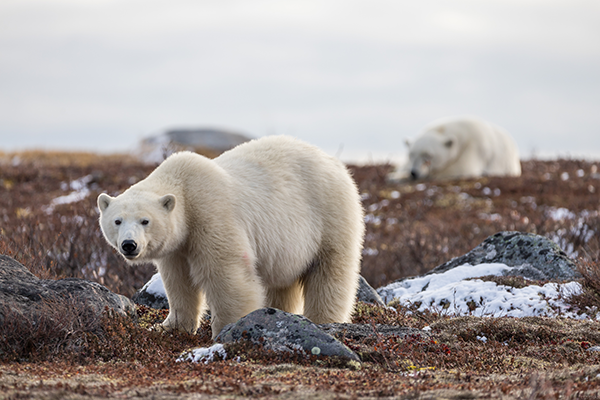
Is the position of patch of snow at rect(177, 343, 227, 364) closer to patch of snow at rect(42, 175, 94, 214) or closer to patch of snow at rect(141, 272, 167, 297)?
patch of snow at rect(141, 272, 167, 297)

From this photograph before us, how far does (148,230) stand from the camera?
4398 mm

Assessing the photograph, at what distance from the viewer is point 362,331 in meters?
4.32

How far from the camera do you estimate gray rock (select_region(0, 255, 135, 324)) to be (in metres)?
4.16

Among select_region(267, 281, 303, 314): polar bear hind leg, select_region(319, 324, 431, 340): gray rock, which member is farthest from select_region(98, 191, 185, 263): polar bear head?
select_region(267, 281, 303, 314): polar bear hind leg

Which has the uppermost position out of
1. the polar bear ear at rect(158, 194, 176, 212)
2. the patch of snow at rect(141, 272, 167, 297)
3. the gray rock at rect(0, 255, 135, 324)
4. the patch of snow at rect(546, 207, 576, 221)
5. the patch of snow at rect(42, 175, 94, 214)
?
the polar bear ear at rect(158, 194, 176, 212)

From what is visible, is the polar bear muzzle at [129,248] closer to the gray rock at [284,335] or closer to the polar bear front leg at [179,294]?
the polar bear front leg at [179,294]

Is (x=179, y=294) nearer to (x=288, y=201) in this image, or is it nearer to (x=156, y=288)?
(x=288, y=201)

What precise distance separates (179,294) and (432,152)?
517 inches

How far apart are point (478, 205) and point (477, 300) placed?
801 centimetres

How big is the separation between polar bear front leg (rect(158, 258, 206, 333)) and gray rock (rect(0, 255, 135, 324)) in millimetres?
367

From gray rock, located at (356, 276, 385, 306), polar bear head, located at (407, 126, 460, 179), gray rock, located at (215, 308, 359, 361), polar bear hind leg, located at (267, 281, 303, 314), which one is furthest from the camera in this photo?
polar bear head, located at (407, 126, 460, 179)

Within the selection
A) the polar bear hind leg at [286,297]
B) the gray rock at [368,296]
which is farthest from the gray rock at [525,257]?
the polar bear hind leg at [286,297]

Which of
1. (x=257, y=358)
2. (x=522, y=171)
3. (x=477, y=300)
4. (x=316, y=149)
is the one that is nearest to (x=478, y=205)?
(x=522, y=171)

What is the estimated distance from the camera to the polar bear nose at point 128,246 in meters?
4.24
